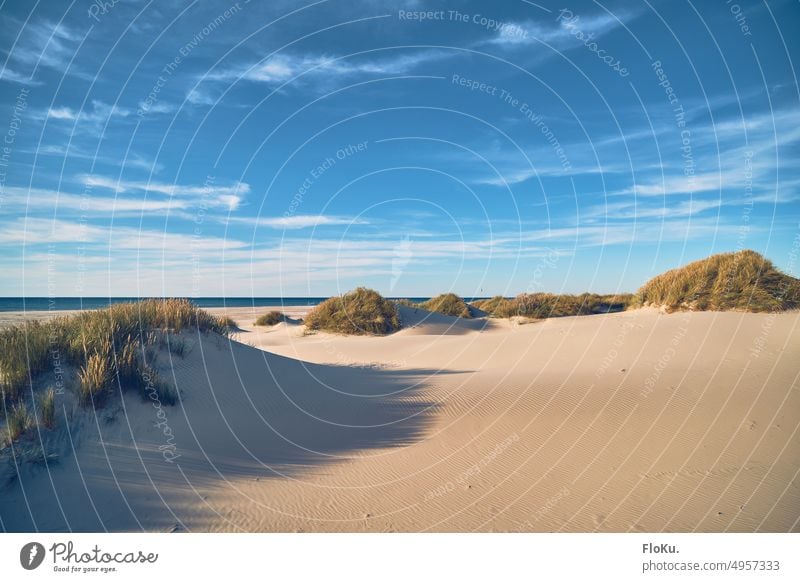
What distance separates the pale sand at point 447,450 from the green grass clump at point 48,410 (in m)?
0.17

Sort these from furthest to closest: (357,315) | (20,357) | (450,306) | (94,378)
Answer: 1. (450,306)
2. (357,315)
3. (20,357)
4. (94,378)

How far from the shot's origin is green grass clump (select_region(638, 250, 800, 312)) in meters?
14.2

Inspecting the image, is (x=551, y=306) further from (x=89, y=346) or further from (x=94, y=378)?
(x=94, y=378)

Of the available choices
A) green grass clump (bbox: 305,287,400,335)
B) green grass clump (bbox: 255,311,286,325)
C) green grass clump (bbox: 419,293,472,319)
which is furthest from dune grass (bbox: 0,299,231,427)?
green grass clump (bbox: 419,293,472,319)

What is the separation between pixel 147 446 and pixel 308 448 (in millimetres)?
2113

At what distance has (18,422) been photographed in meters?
5.41

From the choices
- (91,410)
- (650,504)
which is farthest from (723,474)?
(91,410)

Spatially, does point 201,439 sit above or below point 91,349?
below

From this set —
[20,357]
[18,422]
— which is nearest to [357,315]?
[20,357]

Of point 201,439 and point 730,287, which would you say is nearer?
point 201,439

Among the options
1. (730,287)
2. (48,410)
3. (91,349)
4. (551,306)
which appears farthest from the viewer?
(551,306)

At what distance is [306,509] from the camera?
494 cm

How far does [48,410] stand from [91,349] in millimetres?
1511

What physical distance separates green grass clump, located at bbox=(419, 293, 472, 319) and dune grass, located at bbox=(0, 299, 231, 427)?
798 inches
